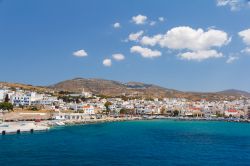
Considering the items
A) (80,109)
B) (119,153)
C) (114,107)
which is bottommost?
(119,153)

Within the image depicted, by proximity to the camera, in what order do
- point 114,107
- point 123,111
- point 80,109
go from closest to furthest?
point 80,109
point 123,111
point 114,107

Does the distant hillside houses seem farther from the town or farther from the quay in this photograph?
the quay

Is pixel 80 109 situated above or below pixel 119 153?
above

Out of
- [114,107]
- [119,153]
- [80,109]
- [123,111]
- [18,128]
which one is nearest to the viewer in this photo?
[119,153]

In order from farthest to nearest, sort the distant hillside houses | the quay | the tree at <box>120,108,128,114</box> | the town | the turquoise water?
the tree at <box>120,108,128,114</box>, the distant hillside houses, the town, the quay, the turquoise water

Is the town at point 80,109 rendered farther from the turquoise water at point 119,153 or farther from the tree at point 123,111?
the turquoise water at point 119,153

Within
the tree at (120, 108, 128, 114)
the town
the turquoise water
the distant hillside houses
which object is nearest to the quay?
the turquoise water

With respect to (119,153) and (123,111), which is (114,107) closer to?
(123,111)

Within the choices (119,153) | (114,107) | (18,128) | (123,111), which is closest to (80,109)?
(114,107)

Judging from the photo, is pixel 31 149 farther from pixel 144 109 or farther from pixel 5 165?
pixel 144 109

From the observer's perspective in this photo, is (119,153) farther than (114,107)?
No

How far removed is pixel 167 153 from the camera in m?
30.8

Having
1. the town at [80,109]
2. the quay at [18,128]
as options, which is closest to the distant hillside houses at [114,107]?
the town at [80,109]

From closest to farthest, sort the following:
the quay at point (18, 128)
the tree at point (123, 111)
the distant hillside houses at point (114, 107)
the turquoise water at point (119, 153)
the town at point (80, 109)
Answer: the turquoise water at point (119, 153)
the quay at point (18, 128)
the town at point (80, 109)
the distant hillside houses at point (114, 107)
the tree at point (123, 111)
